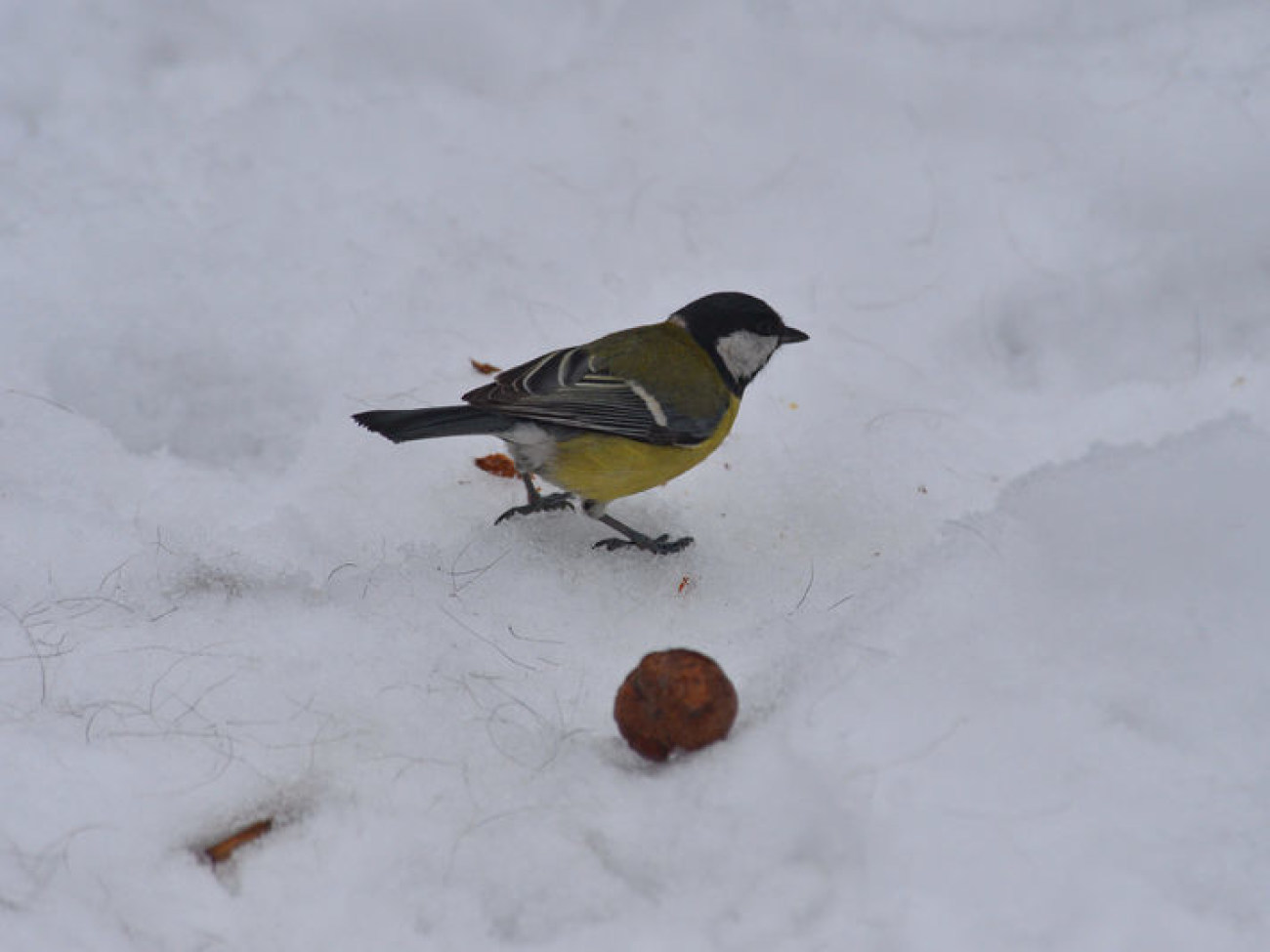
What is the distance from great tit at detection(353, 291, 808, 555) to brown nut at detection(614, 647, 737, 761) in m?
0.82

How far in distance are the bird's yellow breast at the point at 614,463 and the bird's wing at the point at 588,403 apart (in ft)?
0.08

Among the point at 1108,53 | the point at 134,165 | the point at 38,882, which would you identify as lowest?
the point at 38,882

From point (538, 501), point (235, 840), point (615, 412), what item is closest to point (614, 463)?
point (615, 412)

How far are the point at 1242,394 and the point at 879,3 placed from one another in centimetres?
167

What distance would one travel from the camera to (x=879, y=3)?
3.96m

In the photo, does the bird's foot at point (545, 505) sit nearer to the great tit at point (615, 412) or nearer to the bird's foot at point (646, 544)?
the great tit at point (615, 412)

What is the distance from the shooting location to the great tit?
2830 mm

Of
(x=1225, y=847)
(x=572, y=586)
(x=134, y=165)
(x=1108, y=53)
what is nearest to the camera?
(x=1225, y=847)

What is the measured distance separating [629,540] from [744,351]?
1.80 ft

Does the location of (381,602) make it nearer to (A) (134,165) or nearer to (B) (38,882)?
(B) (38,882)

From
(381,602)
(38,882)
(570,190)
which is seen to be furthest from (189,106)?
(38,882)

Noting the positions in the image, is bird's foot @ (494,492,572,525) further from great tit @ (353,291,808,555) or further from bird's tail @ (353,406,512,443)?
bird's tail @ (353,406,512,443)

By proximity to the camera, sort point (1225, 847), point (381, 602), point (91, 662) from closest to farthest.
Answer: point (1225, 847), point (91, 662), point (381, 602)

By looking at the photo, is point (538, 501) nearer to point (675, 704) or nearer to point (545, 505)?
point (545, 505)
